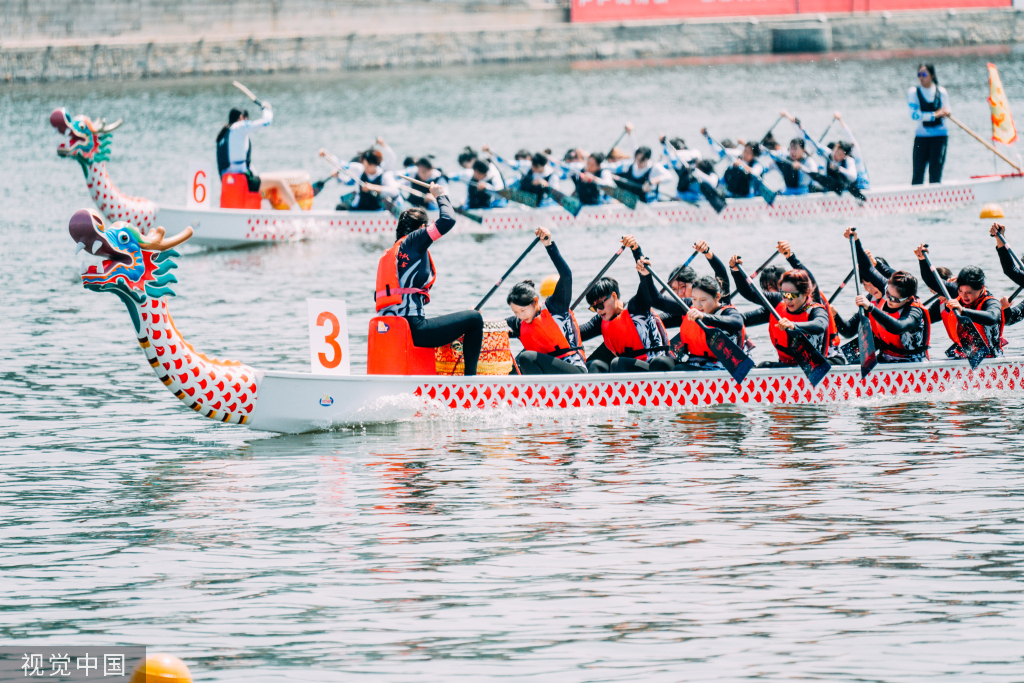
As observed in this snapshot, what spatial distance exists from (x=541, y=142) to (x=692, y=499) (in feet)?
103

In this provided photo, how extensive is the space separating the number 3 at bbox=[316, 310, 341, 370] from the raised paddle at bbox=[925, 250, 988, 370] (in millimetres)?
6213

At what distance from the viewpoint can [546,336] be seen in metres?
13.6

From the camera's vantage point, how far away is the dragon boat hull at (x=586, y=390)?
41.8 ft

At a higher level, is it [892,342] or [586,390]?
[892,342]

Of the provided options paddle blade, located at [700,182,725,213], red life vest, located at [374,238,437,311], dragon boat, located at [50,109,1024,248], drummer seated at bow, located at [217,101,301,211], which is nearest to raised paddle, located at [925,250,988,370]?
red life vest, located at [374,238,437,311]

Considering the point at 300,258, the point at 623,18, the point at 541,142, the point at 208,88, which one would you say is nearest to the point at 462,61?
the point at 623,18

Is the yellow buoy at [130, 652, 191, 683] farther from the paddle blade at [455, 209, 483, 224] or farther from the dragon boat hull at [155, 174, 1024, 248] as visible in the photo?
the dragon boat hull at [155, 174, 1024, 248]

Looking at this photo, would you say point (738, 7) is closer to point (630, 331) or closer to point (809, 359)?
point (630, 331)

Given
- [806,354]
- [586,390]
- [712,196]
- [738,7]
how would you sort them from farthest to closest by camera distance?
[738,7] < [712,196] < [806,354] < [586,390]

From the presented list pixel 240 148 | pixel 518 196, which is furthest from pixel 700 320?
pixel 240 148

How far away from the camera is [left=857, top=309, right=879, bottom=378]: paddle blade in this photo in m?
13.4

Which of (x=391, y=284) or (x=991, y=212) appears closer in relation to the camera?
(x=391, y=284)

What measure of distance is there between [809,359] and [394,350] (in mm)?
4244

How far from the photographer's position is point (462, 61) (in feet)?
206
